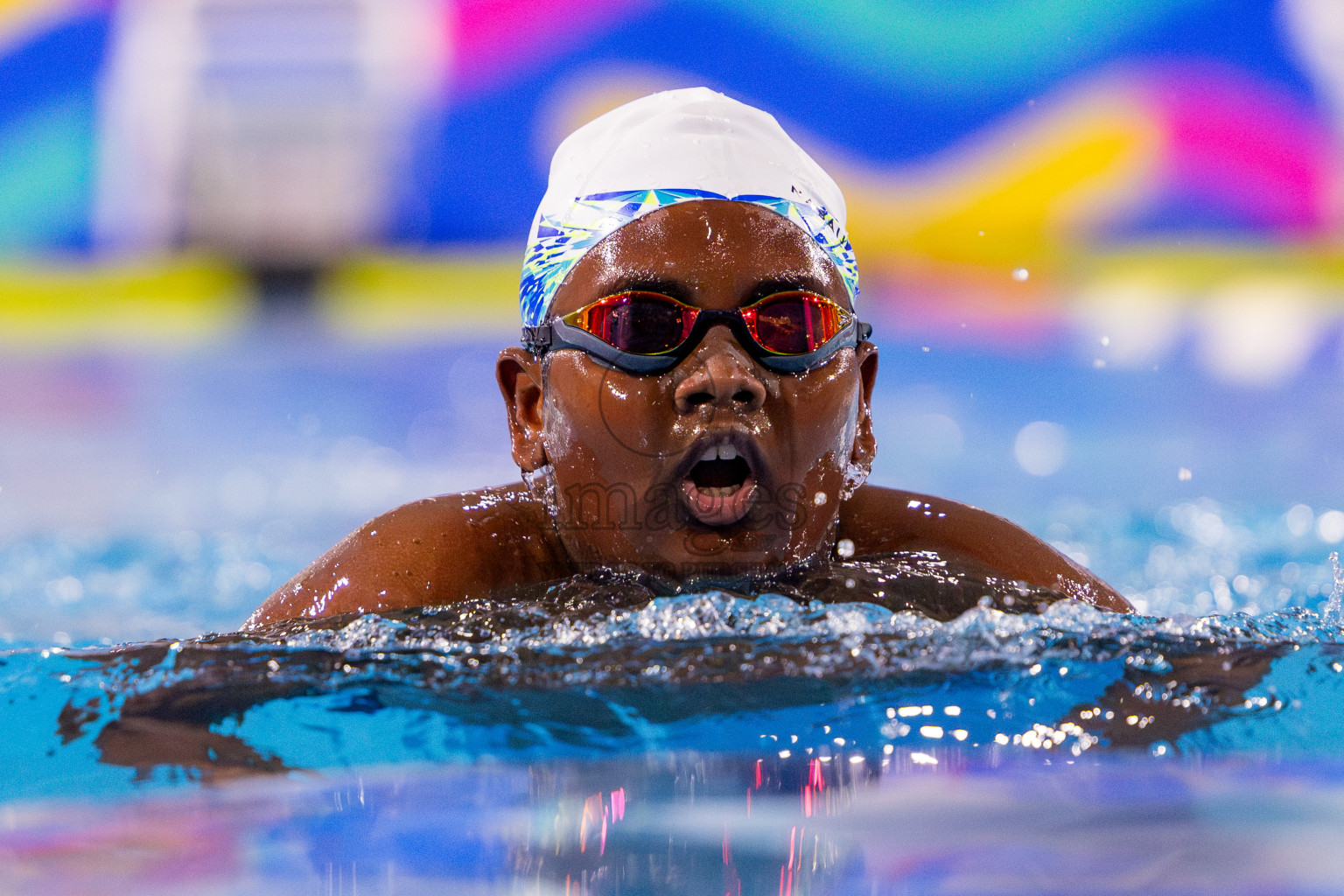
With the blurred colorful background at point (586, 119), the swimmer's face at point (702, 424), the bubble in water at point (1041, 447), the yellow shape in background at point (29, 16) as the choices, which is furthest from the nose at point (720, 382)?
the yellow shape in background at point (29, 16)

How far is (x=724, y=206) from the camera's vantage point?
7.35 ft

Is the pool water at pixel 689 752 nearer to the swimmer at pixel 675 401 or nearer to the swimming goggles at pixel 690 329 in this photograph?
the swimmer at pixel 675 401

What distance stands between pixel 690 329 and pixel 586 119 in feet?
30.1

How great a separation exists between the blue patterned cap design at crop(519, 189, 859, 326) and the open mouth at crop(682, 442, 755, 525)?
436 millimetres

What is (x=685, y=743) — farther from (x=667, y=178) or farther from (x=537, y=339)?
(x=667, y=178)

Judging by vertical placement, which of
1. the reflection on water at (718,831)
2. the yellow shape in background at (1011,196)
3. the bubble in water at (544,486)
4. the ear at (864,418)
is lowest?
the reflection on water at (718,831)

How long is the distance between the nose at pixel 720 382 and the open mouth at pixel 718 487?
2.8 inches

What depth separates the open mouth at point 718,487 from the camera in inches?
80.9

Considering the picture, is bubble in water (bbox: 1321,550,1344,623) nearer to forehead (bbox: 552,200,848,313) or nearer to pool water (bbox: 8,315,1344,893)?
pool water (bbox: 8,315,1344,893)

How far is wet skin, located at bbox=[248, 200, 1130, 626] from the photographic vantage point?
2.07 m

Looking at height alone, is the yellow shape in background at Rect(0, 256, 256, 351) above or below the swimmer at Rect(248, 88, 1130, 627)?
above

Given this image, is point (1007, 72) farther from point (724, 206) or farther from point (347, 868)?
point (347, 868)

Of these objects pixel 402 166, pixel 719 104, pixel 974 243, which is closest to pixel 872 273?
pixel 974 243

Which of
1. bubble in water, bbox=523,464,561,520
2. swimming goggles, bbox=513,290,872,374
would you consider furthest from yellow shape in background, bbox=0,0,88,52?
swimming goggles, bbox=513,290,872,374
